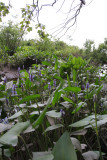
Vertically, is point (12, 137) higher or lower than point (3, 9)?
lower

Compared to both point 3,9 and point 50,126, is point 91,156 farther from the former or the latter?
point 3,9

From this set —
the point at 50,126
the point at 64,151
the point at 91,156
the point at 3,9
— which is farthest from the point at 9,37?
the point at 64,151

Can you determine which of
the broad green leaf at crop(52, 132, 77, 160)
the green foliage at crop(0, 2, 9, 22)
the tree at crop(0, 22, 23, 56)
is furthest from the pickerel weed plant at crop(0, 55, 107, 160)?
the tree at crop(0, 22, 23, 56)

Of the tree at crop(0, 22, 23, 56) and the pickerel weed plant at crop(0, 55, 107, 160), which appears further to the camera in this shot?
the tree at crop(0, 22, 23, 56)

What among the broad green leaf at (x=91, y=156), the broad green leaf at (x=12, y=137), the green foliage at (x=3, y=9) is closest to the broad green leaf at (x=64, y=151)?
the broad green leaf at (x=12, y=137)

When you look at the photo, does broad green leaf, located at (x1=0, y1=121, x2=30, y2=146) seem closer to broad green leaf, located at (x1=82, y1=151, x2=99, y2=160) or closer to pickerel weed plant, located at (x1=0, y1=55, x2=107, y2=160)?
pickerel weed plant, located at (x1=0, y1=55, x2=107, y2=160)

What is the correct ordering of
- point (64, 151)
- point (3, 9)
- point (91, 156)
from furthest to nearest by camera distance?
point (3, 9) < point (91, 156) < point (64, 151)

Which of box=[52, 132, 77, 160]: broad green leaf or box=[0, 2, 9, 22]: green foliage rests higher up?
box=[0, 2, 9, 22]: green foliage

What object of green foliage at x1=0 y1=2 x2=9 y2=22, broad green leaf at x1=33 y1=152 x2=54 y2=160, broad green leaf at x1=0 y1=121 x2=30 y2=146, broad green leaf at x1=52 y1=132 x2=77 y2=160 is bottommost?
broad green leaf at x1=33 y1=152 x2=54 y2=160

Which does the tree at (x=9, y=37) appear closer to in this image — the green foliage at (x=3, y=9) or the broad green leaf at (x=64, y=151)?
the green foliage at (x=3, y=9)

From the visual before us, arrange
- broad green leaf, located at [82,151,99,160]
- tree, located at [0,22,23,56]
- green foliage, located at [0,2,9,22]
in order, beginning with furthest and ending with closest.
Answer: tree, located at [0,22,23,56] → green foliage, located at [0,2,9,22] → broad green leaf, located at [82,151,99,160]

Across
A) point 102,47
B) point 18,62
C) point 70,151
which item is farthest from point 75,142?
point 102,47

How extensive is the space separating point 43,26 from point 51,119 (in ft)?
4.27

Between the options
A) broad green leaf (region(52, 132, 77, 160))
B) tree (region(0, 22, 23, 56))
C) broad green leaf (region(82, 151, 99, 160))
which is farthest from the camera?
tree (region(0, 22, 23, 56))
